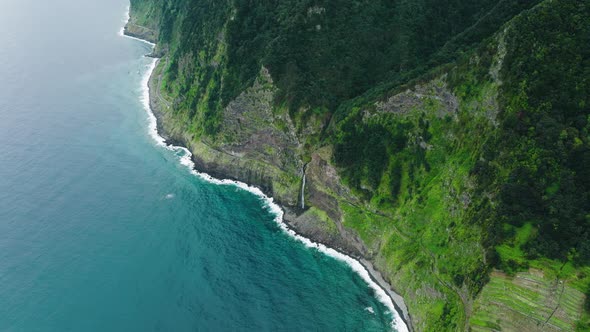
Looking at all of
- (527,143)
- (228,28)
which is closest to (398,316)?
(527,143)

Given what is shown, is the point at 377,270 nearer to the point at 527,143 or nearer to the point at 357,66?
the point at 527,143

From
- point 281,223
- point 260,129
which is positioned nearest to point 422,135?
point 281,223

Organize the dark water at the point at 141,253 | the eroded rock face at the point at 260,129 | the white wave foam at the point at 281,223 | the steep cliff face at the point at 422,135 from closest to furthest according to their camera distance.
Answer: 1. the steep cliff face at the point at 422,135
2. the dark water at the point at 141,253
3. the white wave foam at the point at 281,223
4. the eroded rock face at the point at 260,129

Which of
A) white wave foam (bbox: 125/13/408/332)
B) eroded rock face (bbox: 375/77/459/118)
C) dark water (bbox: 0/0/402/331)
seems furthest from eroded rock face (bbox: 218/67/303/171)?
eroded rock face (bbox: 375/77/459/118)

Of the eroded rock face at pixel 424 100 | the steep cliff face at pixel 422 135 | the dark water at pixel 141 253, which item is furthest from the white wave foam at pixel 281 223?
the eroded rock face at pixel 424 100

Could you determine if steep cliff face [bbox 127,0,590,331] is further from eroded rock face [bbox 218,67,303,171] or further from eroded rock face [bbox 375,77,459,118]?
eroded rock face [bbox 218,67,303,171]

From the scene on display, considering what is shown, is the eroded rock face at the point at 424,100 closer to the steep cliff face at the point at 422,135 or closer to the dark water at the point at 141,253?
the steep cliff face at the point at 422,135
